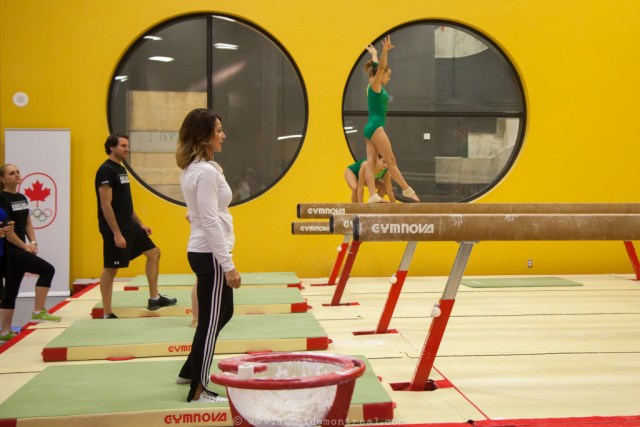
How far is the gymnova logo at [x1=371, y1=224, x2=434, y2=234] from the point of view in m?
3.81

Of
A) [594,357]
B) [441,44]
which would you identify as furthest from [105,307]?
[441,44]

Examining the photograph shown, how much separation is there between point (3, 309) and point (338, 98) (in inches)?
225

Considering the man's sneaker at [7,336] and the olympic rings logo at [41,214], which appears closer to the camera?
the man's sneaker at [7,336]

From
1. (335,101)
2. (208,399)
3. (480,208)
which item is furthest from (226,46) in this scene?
(208,399)

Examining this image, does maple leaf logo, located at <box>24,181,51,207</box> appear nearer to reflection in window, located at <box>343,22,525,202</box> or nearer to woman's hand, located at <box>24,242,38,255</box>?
woman's hand, located at <box>24,242,38,255</box>

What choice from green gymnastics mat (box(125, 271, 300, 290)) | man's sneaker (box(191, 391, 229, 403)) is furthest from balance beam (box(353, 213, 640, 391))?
green gymnastics mat (box(125, 271, 300, 290))

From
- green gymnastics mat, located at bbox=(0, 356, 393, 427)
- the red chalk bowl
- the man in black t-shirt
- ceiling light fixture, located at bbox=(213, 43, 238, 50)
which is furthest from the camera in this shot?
ceiling light fixture, located at bbox=(213, 43, 238, 50)

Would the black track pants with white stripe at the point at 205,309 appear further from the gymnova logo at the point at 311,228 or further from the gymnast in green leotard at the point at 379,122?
the gymnova logo at the point at 311,228

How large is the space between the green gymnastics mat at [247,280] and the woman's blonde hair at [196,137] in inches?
191

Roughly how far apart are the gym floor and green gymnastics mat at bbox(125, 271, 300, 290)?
324 millimetres

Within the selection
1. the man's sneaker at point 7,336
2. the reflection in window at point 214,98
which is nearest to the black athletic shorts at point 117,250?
the man's sneaker at point 7,336

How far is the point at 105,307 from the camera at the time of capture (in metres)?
6.29

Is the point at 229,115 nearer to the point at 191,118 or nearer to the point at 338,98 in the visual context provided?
the point at 338,98

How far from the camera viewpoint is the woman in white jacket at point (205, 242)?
344 cm
